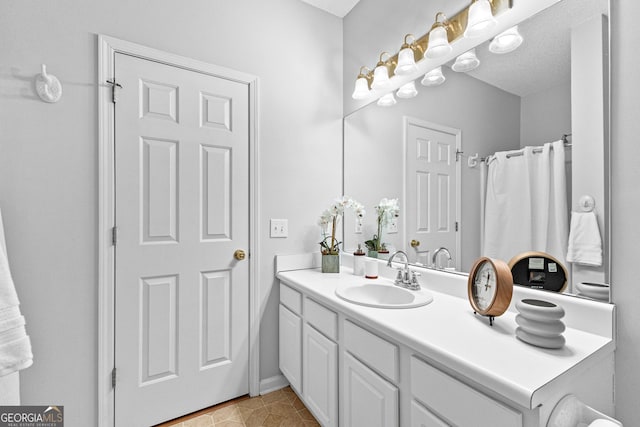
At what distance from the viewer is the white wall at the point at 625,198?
2.95 ft

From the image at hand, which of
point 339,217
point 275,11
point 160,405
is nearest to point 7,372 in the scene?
point 160,405

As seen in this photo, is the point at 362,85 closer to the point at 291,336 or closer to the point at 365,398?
the point at 291,336

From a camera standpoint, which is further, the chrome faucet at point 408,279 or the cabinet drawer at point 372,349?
the chrome faucet at point 408,279

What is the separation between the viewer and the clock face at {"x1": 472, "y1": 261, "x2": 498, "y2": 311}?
3.37 ft

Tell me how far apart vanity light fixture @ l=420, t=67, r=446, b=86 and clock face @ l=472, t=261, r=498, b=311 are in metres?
1.01

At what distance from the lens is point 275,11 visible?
A: 1957mm

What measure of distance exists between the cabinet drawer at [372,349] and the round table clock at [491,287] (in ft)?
1.17

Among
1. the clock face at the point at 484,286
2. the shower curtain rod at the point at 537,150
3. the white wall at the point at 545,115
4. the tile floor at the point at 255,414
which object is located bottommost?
the tile floor at the point at 255,414

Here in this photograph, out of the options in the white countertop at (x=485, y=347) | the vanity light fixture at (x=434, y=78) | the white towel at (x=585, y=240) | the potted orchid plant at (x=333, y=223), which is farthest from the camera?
the potted orchid plant at (x=333, y=223)

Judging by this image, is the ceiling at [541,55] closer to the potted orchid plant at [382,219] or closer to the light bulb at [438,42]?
the light bulb at [438,42]

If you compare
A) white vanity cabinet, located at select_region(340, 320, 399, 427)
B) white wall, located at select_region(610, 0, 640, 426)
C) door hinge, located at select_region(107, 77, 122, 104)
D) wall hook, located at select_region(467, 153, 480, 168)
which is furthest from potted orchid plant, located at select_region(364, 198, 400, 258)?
door hinge, located at select_region(107, 77, 122, 104)

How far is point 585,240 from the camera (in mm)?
1018

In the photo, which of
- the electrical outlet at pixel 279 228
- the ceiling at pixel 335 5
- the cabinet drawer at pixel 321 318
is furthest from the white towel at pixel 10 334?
the ceiling at pixel 335 5

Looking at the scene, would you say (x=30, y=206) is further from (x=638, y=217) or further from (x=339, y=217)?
(x=638, y=217)
